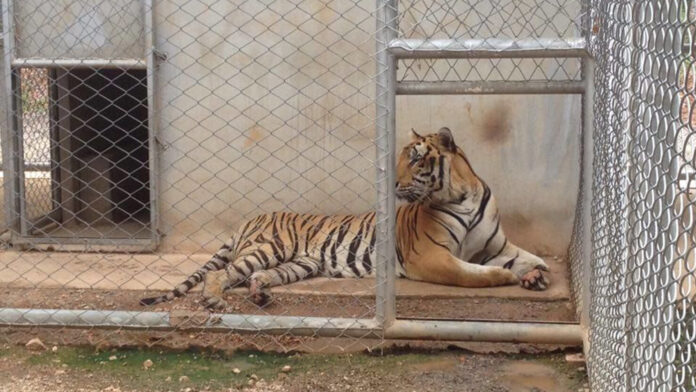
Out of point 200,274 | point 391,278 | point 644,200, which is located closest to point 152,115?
point 200,274

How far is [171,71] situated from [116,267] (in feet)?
4.64

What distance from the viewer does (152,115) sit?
5945mm

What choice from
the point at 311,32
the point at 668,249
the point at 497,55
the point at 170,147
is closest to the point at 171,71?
the point at 170,147

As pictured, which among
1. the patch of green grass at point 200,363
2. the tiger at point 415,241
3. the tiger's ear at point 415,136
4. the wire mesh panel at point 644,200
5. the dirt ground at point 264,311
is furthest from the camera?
the tiger's ear at point 415,136

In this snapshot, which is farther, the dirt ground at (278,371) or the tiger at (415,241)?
the tiger at (415,241)

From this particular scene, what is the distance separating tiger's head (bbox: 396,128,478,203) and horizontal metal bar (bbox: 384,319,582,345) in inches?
68.6

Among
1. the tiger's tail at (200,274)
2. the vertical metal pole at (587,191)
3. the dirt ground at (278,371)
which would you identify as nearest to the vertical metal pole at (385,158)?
the dirt ground at (278,371)

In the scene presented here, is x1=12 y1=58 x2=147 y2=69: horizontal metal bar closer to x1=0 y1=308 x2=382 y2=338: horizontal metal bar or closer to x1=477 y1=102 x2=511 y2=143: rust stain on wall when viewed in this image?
x1=0 y1=308 x2=382 y2=338: horizontal metal bar

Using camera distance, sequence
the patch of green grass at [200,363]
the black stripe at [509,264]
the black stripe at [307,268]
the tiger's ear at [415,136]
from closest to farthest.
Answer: the patch of green grass at [200,363] < the black stripe at [509,264] < the tiger's ear at [415,136] < the black stripe at [307,268]

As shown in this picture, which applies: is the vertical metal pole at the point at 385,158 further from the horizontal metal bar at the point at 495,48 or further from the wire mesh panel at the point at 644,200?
the wire mesh panel at the point at 644,200

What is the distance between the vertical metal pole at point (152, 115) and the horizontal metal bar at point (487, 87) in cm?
255

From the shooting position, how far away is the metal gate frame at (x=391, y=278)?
3.68 metres

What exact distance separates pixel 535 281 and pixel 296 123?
2.02 meters

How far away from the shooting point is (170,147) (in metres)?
6.07
